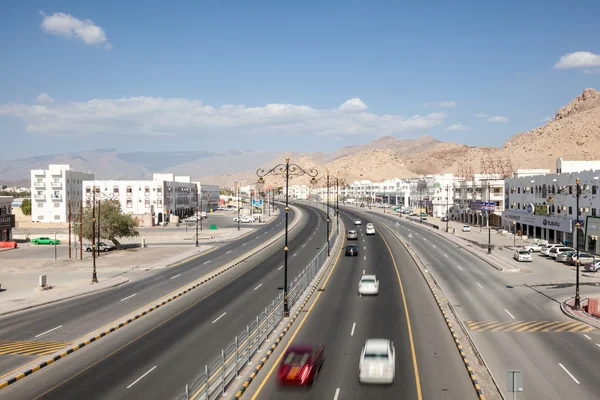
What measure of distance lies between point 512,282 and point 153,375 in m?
34.2

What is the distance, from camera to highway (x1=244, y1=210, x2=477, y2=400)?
19094 millimetres

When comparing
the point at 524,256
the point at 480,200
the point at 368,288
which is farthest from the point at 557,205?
the point at 368,288

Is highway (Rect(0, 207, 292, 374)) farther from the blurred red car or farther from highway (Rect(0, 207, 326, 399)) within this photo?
the blurred red car

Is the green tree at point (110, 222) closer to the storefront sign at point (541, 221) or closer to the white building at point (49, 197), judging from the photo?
the white building at point (49, 197)

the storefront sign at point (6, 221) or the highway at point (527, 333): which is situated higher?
the storefront sign at point (6, 221)

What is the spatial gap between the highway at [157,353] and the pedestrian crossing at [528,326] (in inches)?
533

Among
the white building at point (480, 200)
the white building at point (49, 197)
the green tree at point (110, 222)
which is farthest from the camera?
the white building at point (49, 197)

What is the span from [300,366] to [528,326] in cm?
1669

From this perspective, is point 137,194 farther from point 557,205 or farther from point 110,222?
point 557,205

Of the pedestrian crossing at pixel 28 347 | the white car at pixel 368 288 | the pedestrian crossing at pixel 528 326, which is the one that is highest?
the white car at pixel 368 288

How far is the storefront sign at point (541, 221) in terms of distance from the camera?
7017cm

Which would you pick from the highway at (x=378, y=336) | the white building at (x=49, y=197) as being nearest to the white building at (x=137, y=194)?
the white building at (x=49, y=197)

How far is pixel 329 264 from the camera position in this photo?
5375 cm

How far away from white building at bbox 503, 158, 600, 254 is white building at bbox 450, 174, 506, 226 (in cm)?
581
